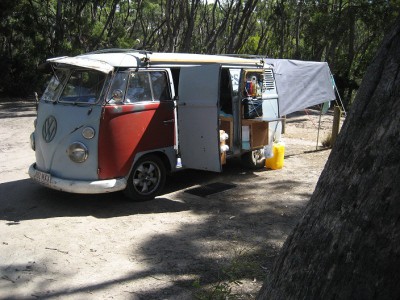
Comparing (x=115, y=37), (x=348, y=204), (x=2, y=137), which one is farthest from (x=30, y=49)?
(x=348, y=204)

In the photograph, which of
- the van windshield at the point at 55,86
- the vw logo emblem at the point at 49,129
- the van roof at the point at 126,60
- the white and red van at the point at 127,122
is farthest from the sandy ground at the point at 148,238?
the van roof at the point at 126,60

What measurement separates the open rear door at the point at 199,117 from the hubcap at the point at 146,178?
0.53 metres

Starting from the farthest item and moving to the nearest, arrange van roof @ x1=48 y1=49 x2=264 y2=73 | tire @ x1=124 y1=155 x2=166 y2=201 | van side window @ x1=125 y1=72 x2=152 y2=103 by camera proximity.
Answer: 1. tire @ x1=124 y1=155 x2=166 y2=201
2. van side window @ x1=125 y1=72 x2=152 y2=103
3. van roof @ x1=48 y1=49 x2=264 y2=73

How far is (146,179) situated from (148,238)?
63.2 inches

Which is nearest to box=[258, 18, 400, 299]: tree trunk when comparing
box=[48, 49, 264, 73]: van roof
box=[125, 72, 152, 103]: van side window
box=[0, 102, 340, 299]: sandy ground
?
box=[0, 102, 340, 299]: sandy ground

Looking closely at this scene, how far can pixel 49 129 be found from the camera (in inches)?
258

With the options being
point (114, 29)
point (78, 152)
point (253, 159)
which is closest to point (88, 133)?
point (78, 152)

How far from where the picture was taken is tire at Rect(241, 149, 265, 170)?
9008 mm

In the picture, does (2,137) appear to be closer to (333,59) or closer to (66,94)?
(66,94)

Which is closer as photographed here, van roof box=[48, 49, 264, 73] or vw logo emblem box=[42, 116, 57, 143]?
van roof box=[48, 49, 264, 73]

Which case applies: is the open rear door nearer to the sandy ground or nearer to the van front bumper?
the sandy ground

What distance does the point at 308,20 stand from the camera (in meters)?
29.1

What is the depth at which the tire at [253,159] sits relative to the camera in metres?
9.01

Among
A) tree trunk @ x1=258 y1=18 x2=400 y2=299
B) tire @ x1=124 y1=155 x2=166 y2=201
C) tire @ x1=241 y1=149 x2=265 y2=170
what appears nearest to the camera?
tree trunk @ x1=258 y1=18 x2=400 y2=299
